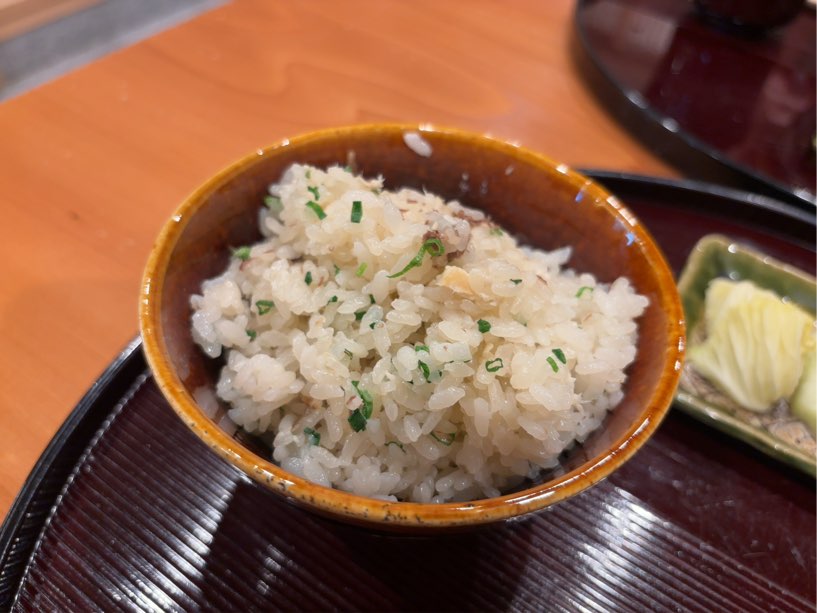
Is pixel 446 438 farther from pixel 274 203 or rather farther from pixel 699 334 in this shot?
pixel 699 334

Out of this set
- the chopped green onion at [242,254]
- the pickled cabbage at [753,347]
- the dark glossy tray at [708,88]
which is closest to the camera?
the chopped green onion at [242,254]

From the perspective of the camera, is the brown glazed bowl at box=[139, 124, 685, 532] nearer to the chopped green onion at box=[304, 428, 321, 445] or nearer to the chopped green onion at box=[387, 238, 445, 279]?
the chopped green onion at box=[304, 428, 321, 445]

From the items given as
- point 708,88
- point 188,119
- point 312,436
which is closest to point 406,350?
point 312,436

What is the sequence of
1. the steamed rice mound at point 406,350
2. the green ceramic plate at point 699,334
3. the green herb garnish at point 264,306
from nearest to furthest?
the steamed rice mound at point 406,350 < the green herb garnish at point 264,306 < the green ceramic plate at point 699,334

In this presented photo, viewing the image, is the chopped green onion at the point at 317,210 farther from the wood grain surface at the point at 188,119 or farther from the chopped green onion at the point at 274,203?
the wood grain surface at the point at 188,119

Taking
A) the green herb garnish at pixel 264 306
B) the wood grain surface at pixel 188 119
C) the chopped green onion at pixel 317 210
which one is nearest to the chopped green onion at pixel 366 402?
the green herb garnish at pixel 264 306

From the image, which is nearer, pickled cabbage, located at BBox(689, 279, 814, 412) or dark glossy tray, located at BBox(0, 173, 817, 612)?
dark glossy tray, located at BBox(0, 173, 817, 612)

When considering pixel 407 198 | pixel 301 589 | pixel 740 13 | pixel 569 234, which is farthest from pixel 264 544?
pixel 740 13

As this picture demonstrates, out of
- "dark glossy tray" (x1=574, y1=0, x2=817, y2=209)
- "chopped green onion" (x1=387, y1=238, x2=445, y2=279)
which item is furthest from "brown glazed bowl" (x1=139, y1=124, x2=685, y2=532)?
"dark glossy tray" (x1=574, y1=0, x2=817, y2=209)
